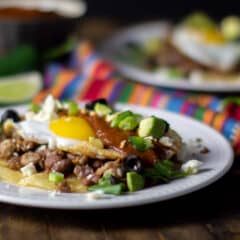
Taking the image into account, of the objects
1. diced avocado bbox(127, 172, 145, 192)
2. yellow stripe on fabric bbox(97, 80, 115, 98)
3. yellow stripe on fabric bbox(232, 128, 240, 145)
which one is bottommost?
yellow stripe on fabric bbox(97, 80, 115, 98)

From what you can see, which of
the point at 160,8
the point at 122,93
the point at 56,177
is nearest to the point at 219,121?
the point at 122,93

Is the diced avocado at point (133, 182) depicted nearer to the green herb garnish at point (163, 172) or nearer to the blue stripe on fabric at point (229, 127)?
the green herb garnish at point (163, 172)

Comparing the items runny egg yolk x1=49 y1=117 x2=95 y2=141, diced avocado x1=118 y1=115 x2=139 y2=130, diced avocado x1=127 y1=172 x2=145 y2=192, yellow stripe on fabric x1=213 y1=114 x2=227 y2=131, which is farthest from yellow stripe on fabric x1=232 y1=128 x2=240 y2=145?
diced avocado x1=127 y1=172 x2=145 y2=192

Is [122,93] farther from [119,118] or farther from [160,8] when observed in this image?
[160,8]

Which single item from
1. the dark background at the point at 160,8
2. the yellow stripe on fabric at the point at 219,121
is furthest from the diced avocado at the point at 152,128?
the dark background at the point at 160,8

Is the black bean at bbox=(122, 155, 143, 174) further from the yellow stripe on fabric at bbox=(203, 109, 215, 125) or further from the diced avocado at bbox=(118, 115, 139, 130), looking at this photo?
the yellow stripe on fabric at bbox=(203, 109, 215, 125)

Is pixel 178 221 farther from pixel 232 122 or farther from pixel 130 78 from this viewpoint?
pixel 130 78
